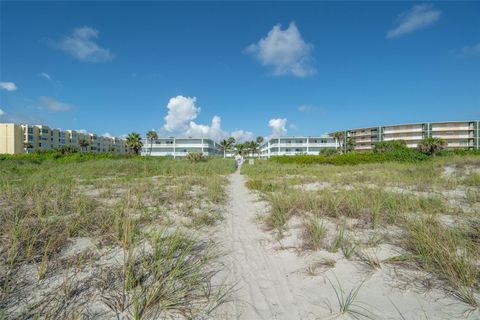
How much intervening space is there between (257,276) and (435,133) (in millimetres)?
90084

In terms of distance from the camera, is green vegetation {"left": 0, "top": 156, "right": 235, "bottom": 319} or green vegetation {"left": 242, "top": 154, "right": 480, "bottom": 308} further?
green vegetation {"left": 242, "top": 154, "right": 480, "bottom": 308}

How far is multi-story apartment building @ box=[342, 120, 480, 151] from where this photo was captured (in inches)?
2448

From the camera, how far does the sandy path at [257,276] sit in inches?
88.2

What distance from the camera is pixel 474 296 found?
7.30 feet

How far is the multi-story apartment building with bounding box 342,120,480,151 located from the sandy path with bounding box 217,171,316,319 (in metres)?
69.8

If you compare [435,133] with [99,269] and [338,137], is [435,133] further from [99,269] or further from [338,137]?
[99,269]

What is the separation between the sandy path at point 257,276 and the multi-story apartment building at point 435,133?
229 feet

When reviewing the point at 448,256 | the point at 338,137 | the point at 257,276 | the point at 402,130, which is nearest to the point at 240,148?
the point at 338,137

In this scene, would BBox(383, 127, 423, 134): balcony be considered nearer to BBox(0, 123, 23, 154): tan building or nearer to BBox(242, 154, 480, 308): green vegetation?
BBox(242, 154, 480, 308): green vegetation

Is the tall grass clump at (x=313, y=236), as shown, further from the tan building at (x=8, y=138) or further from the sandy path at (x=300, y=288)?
the tan building at (x=8, y=138)

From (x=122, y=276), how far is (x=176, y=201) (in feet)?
13.0

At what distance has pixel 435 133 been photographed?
65.2 meters

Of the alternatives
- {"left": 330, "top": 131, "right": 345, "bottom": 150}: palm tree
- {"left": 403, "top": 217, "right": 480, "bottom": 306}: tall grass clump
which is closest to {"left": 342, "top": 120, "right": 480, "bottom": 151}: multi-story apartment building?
{"left": 330, "top": 131, "right": 345, "bottom": 150}: palm tree

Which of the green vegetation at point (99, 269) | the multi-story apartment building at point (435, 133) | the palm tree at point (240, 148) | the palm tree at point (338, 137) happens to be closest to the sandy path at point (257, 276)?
the green vegetation at point (99, 269)
